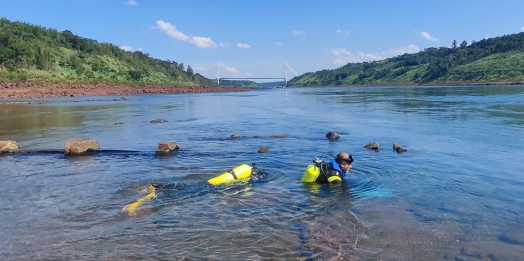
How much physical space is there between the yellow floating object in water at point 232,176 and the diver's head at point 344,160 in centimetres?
284

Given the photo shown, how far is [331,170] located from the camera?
37.3ft

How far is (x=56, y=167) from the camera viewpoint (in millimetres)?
14312

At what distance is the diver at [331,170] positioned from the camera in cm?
1130

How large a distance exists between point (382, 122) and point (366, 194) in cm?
1918

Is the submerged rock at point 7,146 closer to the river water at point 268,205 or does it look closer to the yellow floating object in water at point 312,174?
the river water at point 268,205

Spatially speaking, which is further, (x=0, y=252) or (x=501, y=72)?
(x=501, y=72)

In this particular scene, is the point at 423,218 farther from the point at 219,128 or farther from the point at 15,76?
the point at 15,76

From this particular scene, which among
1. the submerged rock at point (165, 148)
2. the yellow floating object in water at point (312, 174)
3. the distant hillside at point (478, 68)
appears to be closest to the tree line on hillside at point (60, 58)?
the submerged rock at point (165, 148)

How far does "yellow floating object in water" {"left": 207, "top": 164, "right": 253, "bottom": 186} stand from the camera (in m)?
11.9

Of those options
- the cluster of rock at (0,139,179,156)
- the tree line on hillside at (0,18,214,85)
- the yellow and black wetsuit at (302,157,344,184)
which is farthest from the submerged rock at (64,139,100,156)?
the tree line on hillside at (0,18,214,85)

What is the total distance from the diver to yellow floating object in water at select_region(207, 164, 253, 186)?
187cm

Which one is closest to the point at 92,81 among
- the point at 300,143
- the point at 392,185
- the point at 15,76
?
the point at 15,76

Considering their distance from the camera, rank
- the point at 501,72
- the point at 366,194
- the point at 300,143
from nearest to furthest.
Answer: the point at 366,194, the point at 300,143, the point at 501,72

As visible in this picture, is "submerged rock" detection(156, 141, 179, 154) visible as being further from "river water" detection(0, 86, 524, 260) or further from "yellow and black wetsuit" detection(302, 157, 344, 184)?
"yellow and black wetsuit" detection(302, 157, 344, 184)
